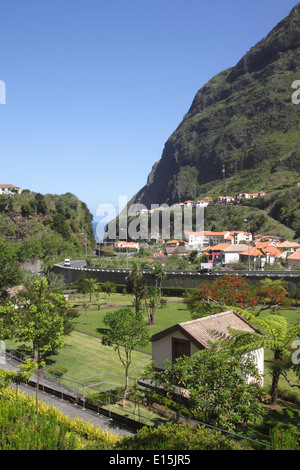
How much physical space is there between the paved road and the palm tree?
463 cm

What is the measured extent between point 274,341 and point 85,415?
6941 mm

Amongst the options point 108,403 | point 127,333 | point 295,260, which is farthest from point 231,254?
point 108,403

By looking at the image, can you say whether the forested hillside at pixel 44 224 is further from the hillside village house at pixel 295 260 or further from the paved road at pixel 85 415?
the paved road at pixel 85 415

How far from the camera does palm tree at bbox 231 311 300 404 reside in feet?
43.7

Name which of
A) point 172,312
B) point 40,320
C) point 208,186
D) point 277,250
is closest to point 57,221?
point 277,250

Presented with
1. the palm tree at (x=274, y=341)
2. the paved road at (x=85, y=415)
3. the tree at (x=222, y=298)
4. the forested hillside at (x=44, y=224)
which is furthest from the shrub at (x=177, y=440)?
the forested hillside at (x=44, y=224)

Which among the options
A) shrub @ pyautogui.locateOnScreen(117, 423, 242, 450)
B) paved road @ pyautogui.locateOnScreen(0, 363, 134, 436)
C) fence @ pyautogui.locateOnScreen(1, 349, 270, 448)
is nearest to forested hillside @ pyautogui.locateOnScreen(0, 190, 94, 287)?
fence @ pyautogui.locateOnScreen(1, 349, 270, 448)

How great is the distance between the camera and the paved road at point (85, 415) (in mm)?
11430

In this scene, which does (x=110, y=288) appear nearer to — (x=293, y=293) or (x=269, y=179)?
(x=293, y=293)

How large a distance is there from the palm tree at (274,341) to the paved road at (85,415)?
4629mm

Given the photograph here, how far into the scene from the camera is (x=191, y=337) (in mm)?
14227

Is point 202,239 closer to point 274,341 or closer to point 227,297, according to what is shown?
point 227,297

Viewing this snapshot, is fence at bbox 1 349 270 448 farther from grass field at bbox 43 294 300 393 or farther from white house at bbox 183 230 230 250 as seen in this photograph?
white house at bbox 183 230 230 250

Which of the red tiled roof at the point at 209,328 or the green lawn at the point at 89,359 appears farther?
the green lawn at the point at 89,359
